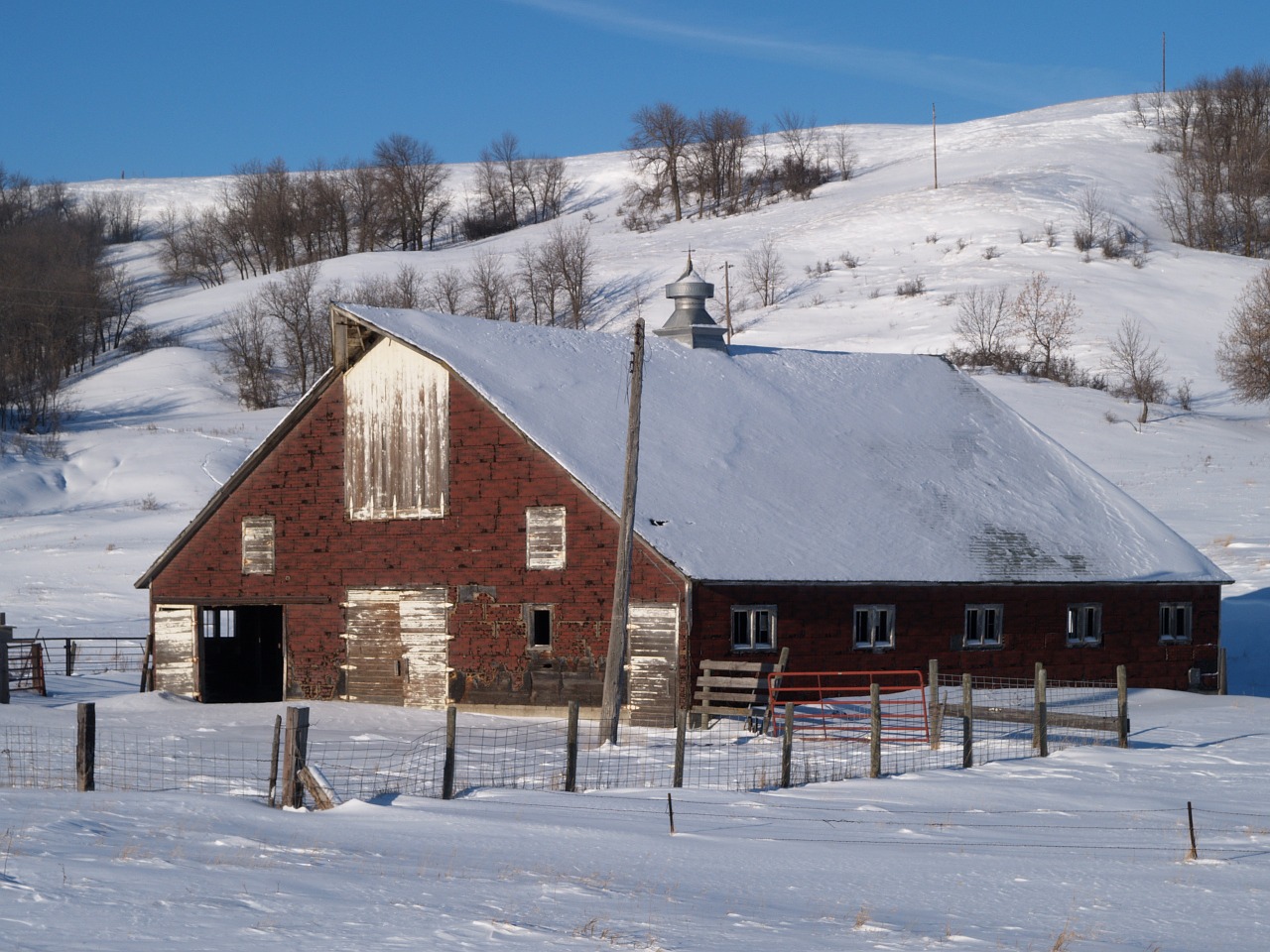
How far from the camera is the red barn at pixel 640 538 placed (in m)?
27.2

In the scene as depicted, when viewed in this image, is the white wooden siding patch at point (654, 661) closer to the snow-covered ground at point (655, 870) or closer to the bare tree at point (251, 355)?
the snow-covered ground at point (655, 870)

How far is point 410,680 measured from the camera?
29.8 meters

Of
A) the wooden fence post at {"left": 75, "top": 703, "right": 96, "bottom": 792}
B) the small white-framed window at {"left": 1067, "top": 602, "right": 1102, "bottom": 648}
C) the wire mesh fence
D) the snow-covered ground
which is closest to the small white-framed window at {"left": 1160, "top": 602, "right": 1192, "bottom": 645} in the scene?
the small white-framed window at {"left": 1067, "top": 602, "right": 1102, "bottom": 648}

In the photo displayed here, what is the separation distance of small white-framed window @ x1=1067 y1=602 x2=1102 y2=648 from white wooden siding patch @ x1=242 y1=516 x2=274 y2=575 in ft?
53.7

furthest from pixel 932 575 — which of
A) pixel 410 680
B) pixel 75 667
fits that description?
pixel 75 667

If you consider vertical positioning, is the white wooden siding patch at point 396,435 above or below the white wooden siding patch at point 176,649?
above

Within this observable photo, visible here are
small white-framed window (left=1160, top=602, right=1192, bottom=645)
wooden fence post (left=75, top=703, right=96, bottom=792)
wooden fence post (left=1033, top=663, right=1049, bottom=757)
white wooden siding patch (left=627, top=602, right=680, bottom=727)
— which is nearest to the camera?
wooden fence post (left=75, top=703, right=96, bottom=792)

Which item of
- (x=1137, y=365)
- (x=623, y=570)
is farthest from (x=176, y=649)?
(x=1137, y=365)

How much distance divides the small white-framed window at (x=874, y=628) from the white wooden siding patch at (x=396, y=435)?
8.10 m

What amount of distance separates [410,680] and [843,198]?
102683 millimetres

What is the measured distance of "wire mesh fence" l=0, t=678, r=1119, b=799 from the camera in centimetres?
1758

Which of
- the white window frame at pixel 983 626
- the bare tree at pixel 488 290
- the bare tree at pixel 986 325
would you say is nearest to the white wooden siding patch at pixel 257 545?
the white window frame at pixel 983 626

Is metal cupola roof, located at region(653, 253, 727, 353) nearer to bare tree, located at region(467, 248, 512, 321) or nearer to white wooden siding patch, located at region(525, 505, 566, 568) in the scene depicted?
white wooden siding patch, located at region(525, 505, 566, 568)

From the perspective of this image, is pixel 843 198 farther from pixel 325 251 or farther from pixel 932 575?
pixel 932 575
